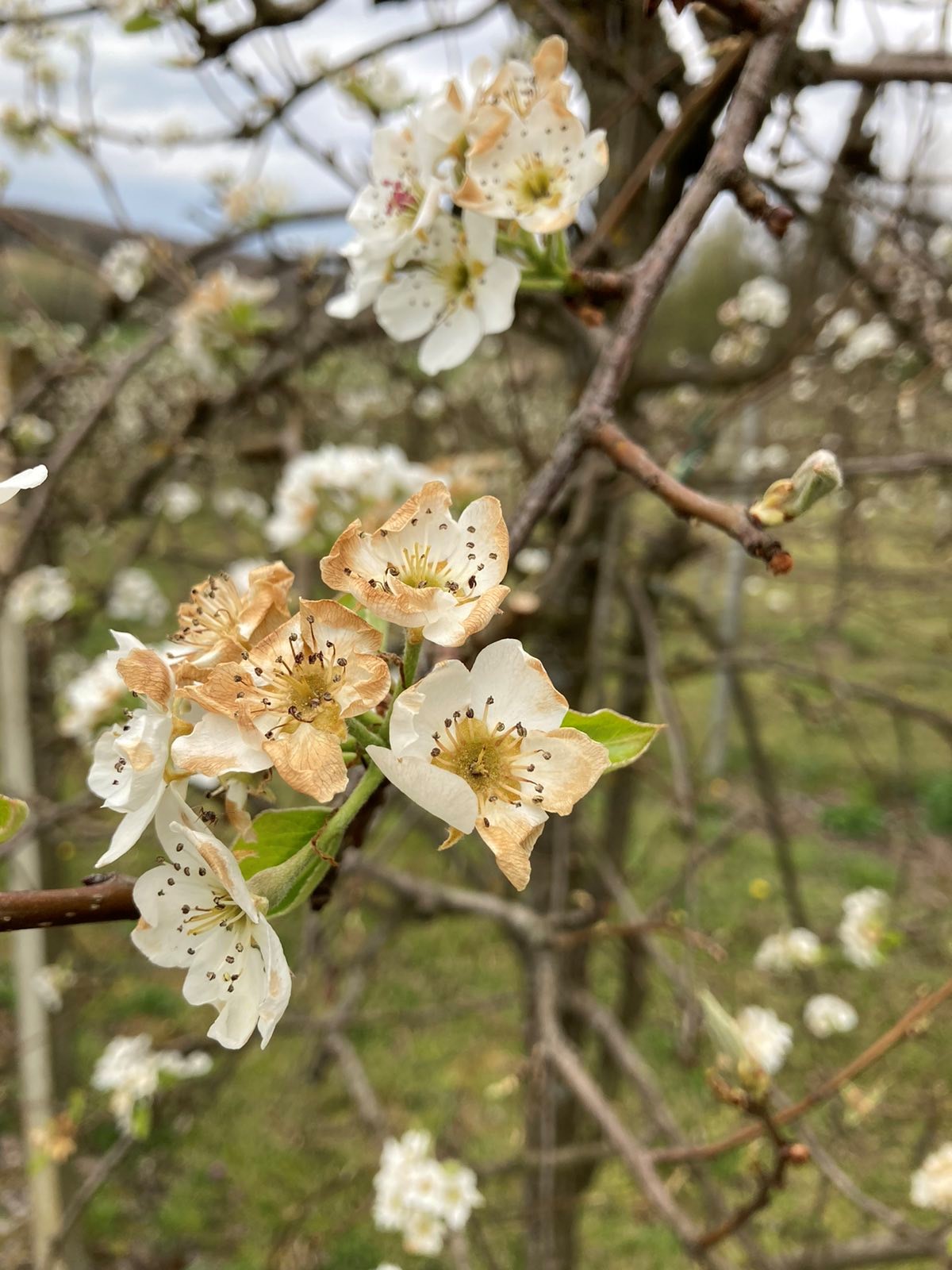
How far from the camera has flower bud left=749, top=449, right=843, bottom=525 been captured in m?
0.64

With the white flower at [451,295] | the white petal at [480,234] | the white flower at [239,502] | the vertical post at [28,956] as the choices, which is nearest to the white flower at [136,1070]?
the vertical post at [28,956]

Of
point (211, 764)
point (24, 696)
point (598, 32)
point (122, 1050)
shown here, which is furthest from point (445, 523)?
point (122, 1050)

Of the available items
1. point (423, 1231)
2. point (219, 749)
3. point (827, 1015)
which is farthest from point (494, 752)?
point (827, 1015)

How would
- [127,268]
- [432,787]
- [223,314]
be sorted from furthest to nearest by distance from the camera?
[127,268] < [223,314] < [432,787]

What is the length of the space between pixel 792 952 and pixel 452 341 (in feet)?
9.06

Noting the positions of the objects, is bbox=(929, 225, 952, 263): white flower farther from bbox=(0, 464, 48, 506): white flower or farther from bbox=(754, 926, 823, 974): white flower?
bbox=(0, 464, 48, 506): white flower

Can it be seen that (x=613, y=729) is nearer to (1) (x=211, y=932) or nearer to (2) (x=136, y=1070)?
(1) (x=211, y=932)

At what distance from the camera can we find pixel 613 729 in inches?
25.5

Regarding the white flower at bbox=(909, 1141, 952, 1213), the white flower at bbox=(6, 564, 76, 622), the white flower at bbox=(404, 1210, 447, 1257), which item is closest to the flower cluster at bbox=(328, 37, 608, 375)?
the white flower at bbox=(404, 1210, 447, 1257)

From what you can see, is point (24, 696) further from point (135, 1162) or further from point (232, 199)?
point (135, 1162)

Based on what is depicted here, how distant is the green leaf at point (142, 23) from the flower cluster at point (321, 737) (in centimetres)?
107

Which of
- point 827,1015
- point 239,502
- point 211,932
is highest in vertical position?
point 211,932

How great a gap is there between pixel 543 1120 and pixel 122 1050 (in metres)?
1.46

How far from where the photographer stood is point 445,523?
67 centimetres
